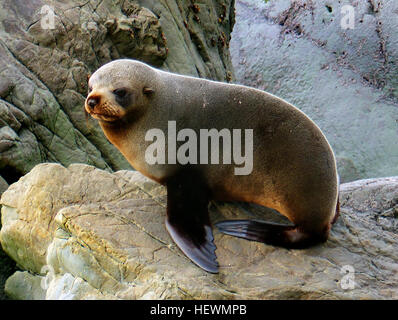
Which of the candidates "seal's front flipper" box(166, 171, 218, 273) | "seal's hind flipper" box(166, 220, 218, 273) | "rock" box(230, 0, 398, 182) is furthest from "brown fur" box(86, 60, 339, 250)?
"rock" box(230, 0, 398, 182)

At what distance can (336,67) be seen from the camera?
1238cm

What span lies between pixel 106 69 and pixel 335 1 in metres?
10.5

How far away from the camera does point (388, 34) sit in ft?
38.6

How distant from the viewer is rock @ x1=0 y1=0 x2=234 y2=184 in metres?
5.36

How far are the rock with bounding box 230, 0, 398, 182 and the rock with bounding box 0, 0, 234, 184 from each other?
5.59m

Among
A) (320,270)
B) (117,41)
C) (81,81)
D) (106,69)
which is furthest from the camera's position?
(117,41)

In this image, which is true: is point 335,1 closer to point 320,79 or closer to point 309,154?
point 320,79

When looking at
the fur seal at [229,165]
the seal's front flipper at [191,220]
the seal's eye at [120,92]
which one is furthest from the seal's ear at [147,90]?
the seal's front flipper at [191,220]

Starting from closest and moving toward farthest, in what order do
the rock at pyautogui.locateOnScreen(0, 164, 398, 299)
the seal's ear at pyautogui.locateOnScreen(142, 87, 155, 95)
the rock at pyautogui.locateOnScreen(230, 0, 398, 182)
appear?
the rock at pyautogui.locateOnScreen(0, 164, 398, 299) < the seal's ear at pyautogui.locateOnScreen(142, 87, 155, 95) < the rock at pyautogui.locateOnScreen(230, 0, 398, 182)

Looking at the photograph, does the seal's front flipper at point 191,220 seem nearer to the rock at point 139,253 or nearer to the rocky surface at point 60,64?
the rock at point 139,253

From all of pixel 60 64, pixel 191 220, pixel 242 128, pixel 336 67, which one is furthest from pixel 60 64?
pixel 336 67

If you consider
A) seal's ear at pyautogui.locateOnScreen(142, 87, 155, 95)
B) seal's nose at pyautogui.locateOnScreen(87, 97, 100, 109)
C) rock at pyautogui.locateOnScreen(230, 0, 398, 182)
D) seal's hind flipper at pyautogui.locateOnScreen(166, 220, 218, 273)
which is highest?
seal's nose at pyautogui.locateOnScreen(87, 97, 100, 109)

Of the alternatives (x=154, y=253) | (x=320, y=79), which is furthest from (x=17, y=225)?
(x=320, y=79)

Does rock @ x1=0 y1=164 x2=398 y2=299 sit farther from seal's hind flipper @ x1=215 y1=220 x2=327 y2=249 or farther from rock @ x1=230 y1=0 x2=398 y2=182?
rock @ x1=230 y1=0 x2=398 y2=182
